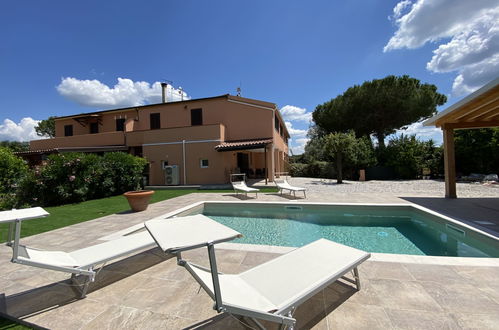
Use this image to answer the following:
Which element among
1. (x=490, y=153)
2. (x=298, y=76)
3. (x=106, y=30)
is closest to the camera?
(x=106, y=30)

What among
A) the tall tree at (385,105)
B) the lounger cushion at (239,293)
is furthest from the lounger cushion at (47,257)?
the tall tree at (385,105)

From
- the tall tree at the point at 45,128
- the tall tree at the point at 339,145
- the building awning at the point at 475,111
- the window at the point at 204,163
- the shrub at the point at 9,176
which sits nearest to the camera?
the building awning at the point at 475,111

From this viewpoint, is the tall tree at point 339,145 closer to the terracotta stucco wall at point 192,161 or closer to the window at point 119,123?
the terracotta stucco wall at point 192,161

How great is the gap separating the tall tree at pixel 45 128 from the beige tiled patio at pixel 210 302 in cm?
5569

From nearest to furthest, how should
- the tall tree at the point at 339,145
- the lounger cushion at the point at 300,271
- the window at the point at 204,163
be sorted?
the lounger cushion at the point at 300,271 → the window at the point at 204,163 → the tall tree at the point at 339,145

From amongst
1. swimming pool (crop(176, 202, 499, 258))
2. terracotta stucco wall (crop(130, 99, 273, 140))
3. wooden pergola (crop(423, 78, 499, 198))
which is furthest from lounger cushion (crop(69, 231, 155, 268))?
terracotta stucco wall (crop(130, 99, 273, 140))

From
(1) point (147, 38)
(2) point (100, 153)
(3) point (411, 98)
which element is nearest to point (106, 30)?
(1) point (147, 38)

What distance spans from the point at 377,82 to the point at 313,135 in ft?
48.2

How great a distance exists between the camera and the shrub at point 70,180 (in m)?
9.75

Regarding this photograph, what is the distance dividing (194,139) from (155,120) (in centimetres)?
537

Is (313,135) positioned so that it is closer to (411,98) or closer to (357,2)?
(411,98)

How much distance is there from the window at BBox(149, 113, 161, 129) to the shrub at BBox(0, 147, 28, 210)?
9.43 meters

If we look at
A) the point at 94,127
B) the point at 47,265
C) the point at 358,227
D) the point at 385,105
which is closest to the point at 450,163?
the point at 358,227

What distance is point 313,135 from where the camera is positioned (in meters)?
36.0
